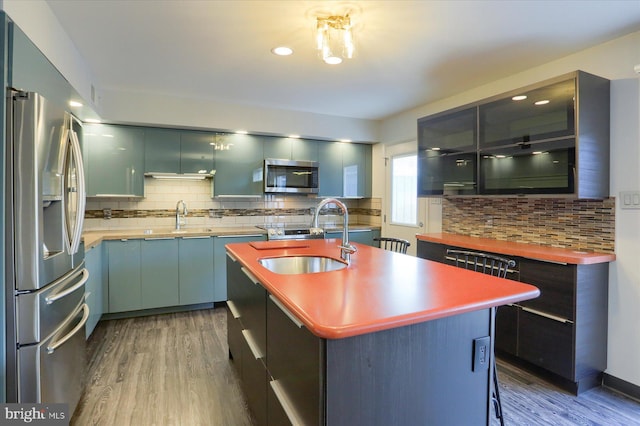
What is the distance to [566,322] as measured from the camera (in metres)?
2.21

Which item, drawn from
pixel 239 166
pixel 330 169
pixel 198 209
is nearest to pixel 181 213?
pixel 198 209

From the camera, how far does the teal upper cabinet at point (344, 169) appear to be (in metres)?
4.68

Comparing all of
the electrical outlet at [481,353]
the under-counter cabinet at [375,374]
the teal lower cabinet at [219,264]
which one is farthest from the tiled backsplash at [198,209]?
the electrical outlet at [481,353]

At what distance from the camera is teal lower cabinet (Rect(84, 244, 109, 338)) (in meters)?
2.86

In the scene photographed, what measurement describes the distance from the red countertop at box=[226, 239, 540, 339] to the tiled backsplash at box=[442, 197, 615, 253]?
136cm

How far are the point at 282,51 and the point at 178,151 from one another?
195 centimetres

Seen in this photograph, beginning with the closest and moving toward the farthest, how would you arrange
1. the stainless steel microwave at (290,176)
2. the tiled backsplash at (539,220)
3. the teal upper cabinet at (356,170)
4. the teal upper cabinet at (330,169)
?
the tiled backsplash at (539,220), the stainless steel microwave at (290,176), the teal upper cabinet at (330,169), the teal upper cabinet at (356,170)

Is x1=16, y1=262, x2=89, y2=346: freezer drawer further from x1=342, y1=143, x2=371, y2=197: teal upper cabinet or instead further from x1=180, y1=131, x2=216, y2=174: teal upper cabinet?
x1=342, y1=143, x2=371, y2=197: teal upper cabinet

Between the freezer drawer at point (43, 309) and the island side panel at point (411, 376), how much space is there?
4.37ft

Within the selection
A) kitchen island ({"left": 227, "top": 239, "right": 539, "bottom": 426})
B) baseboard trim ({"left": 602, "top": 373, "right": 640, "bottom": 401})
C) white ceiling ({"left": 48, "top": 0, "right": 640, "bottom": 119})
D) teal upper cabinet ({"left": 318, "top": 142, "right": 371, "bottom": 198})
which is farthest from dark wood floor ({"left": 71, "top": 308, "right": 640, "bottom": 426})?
teal upper cabinet ({"left": 318, "top": 142, "right": 371, "bottom": 198})

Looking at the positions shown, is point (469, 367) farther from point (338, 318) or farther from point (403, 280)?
point (338, 318)

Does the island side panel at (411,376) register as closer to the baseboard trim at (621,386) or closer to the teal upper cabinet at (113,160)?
the baseboard trim at (621,386)

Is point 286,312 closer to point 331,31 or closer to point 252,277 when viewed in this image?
point 252,277

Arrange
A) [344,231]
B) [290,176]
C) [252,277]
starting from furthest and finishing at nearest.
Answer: [290,176] < [344,231] < [252,277]
